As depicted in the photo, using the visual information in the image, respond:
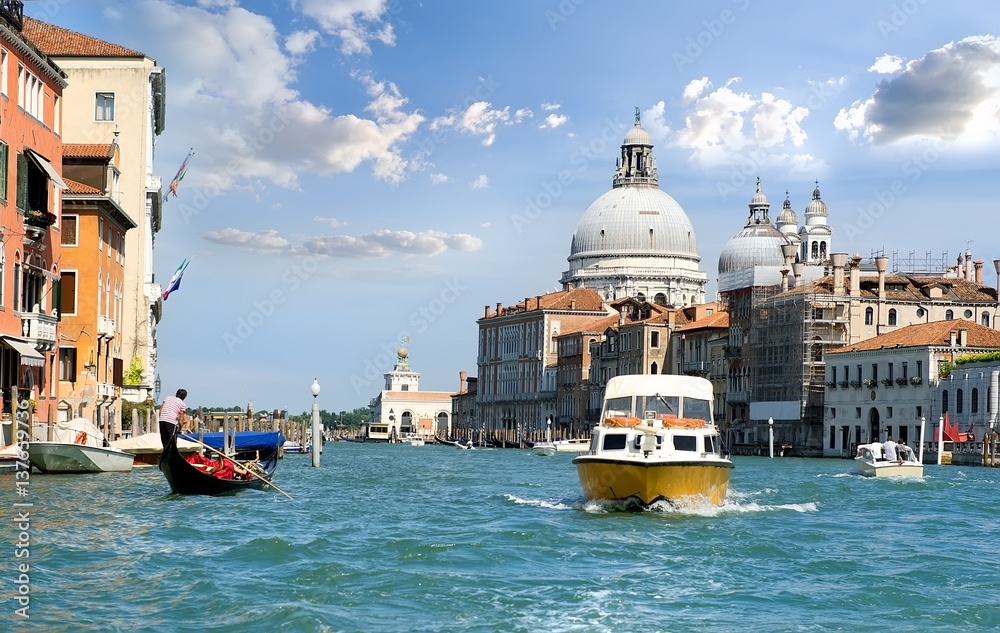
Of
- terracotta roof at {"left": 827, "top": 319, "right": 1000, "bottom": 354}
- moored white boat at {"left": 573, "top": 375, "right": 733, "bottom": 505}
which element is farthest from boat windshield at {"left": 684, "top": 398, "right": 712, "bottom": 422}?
terracotta roof at {"left": 827, "top": 319, "right": 1000, "bottom": 354}

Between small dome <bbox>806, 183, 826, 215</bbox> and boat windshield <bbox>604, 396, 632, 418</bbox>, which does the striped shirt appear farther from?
small dome <bbox>806, 183, 826, 215</bbox>

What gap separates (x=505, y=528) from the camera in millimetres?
17594

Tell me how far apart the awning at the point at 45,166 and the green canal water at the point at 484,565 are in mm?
7102

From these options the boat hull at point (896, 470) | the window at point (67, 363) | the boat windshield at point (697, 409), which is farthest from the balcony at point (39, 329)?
the boat hull at point (896, 470)

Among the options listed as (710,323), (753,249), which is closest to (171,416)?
(710,323)

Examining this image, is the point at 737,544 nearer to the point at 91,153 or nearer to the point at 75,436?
the point at 75,436

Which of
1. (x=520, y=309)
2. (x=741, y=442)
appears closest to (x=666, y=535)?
(x=741, y=442)

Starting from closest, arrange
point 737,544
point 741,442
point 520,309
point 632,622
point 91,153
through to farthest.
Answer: point 632,622, point 737,544, point 91,153, point 741,442, point 520,309

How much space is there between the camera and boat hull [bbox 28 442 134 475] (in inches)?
969

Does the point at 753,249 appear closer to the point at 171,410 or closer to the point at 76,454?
the point at 76,454

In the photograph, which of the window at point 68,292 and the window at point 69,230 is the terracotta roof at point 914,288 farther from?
the window at point 68,292

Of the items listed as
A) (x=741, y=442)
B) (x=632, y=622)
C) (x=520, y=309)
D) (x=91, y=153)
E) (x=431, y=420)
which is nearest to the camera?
(x=632, y=622)

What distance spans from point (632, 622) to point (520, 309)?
9949cm

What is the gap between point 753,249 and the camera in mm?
109625
